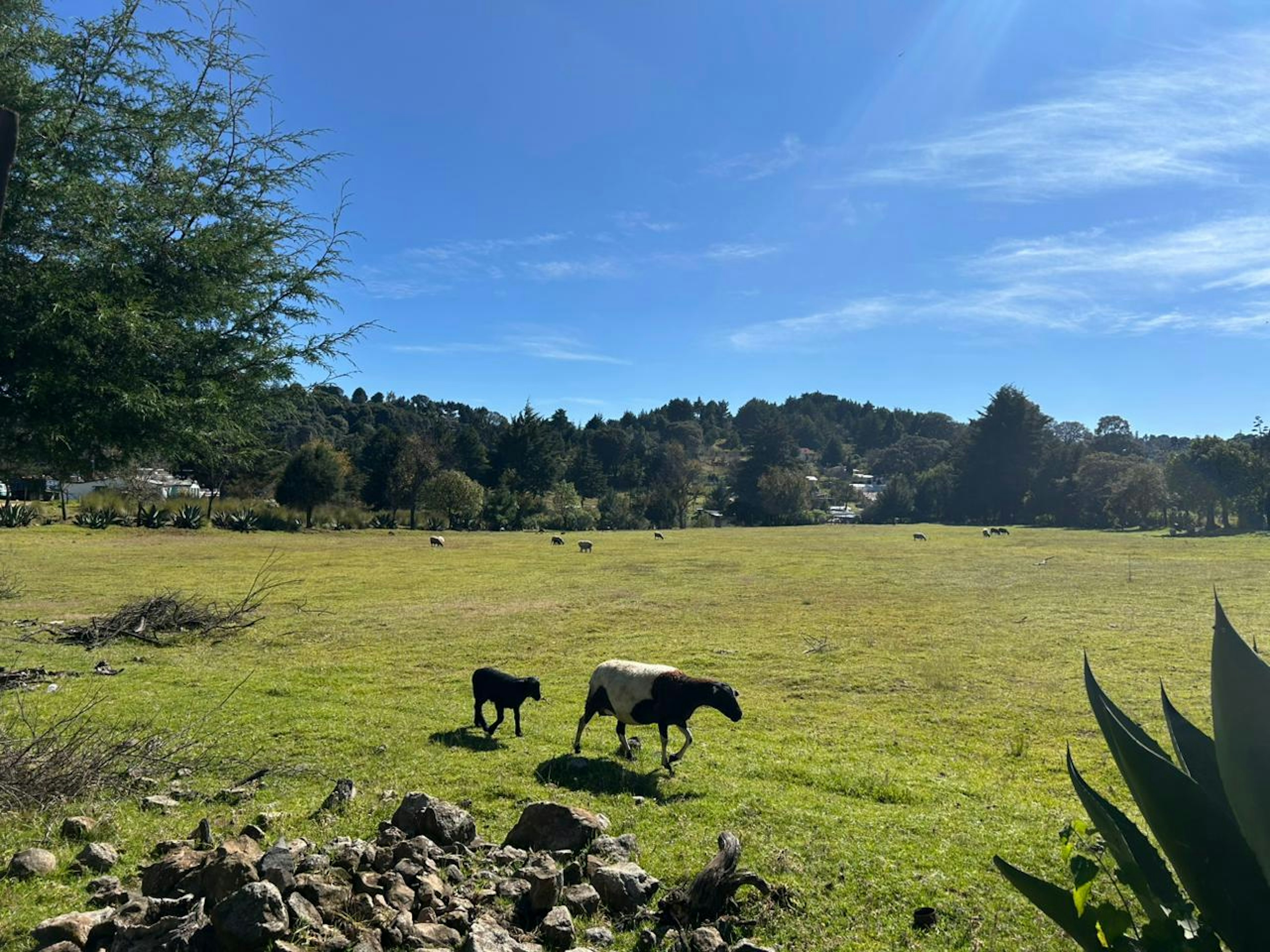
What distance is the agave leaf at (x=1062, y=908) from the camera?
2.06 m

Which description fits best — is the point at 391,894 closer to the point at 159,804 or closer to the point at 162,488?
the point at 159,804

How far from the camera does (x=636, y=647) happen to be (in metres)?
15.5

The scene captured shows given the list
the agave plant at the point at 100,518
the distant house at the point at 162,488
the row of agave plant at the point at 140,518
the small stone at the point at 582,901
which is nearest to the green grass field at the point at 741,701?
the small stone at the point at 582,901

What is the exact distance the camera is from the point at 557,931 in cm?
404

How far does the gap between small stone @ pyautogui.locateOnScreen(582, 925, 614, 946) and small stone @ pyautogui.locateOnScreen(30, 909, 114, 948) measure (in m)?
2.45

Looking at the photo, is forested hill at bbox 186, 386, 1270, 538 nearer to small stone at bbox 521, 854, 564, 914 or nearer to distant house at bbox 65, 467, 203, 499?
distant house at bbox 65, 467, 203, 499

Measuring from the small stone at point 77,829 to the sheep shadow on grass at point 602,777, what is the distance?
140 inches

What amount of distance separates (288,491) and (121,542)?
25552 mm

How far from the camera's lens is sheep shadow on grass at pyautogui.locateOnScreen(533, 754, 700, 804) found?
702 centimetres

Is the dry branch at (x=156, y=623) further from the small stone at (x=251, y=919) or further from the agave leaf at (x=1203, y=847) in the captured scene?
the agave leaf at (x=1203, y=847)

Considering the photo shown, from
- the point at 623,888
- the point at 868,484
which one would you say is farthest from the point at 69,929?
the point at 868,484

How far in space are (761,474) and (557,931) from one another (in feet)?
301

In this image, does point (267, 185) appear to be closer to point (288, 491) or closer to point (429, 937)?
point (429, 937)

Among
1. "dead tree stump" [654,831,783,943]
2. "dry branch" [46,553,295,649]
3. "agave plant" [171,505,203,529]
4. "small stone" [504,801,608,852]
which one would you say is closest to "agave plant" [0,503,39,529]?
"agave plant" [171,505,203,529]
